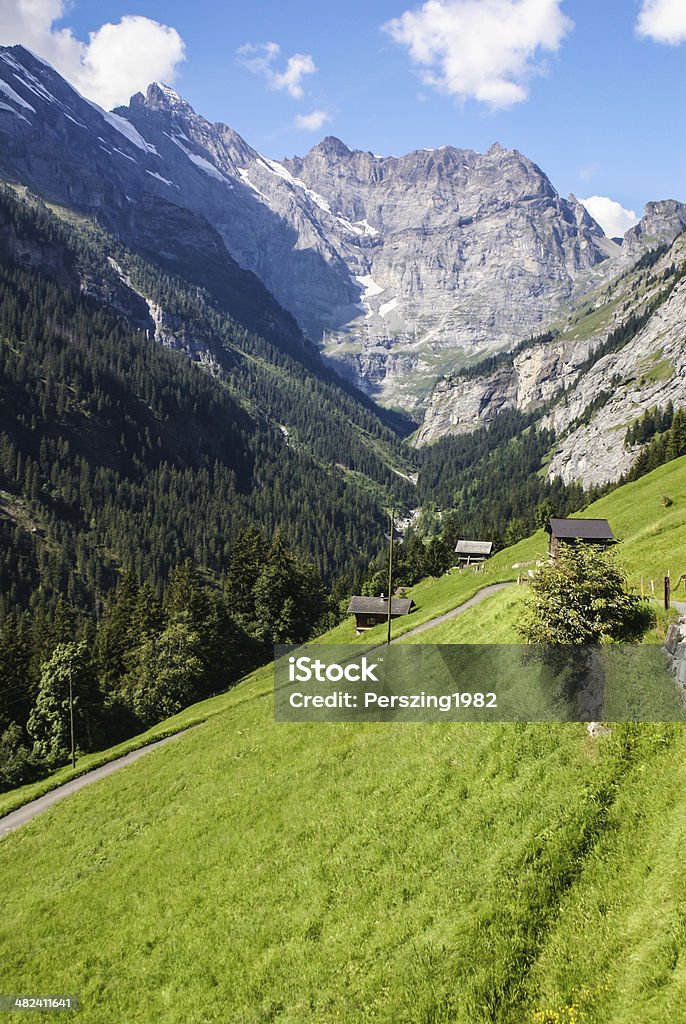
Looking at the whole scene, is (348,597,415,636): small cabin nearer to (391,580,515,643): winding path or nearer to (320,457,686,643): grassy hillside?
(320,457,686,643): grassy hillside

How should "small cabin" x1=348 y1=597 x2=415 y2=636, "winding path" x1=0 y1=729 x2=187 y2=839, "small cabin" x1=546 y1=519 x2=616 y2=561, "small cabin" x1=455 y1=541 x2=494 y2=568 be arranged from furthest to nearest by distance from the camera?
"small cabin" x1=455 y1=541 x2=494 y2=568 → "small cabin" x1=348 y1=597 x2=415 y2=636 → "small cabin" x1=546 y1=519 x2=616 y2=561 → "winding path" x1=0 y1=729 x2=187 y2=839

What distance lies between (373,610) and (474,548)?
41.3m

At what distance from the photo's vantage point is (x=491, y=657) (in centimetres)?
2792

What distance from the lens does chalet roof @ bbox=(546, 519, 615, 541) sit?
201ft

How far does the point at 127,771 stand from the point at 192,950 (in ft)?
91.4

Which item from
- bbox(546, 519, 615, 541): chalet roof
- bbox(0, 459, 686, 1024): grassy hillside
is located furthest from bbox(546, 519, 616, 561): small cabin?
bbox(0, 459, 686, 1024): grassy hillside

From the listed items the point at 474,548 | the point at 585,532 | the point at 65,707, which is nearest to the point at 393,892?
the point at 585,532

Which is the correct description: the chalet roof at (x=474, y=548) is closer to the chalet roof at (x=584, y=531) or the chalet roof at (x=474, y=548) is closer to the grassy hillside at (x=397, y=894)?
the chalet roof at (x=584, y=531)

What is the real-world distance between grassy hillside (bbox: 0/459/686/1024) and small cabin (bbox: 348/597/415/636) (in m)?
48.4

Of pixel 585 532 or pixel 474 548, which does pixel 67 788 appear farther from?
pixel 474 548

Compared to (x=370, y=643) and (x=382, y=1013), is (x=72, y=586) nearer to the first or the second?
(x=370, y=643)

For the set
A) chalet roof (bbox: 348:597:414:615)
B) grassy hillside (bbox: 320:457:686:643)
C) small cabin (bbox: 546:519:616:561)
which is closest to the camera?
grassy hillside (bbox: 320:457:686:643)

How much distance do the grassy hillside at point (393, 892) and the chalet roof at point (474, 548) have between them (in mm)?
87711
